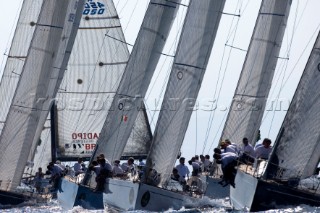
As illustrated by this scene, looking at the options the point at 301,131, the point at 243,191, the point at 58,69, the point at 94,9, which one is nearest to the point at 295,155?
the point at 301,131

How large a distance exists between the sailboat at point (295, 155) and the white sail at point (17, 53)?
773 inches

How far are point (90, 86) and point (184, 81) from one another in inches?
694

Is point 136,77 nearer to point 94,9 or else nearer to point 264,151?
point 264,151

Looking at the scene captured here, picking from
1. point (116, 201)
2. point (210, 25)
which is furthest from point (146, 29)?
point (116, 201)

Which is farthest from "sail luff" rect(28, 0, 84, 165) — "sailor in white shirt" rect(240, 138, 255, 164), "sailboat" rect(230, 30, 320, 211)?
Result: "sailboat" rect(230, 30, 320, 211)

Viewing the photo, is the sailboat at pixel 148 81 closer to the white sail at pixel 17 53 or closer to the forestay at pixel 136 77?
the forestay at pixel 136 77

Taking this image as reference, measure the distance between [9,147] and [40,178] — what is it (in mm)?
4008

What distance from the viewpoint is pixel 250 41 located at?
4100 cm

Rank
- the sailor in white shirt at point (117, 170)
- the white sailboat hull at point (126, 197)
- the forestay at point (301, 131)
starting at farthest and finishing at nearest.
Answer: the sailor in white shirt at point (117, 170) → the white sailboat hull at point (126, 197) → the forestay at point (301, 131)

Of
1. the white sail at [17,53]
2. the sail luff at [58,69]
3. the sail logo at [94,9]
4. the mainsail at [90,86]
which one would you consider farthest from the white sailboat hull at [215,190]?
the sail logo at [94,9]

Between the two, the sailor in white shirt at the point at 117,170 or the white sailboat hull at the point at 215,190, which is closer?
the sailor in white shirt at the point at 117,170

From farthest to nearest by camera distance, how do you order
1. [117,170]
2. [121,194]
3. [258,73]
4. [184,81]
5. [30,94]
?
[258,73], [30,94], [117,170], [184,81], [121,194]

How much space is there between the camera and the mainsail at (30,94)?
119 feet

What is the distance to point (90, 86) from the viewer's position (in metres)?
50.0
